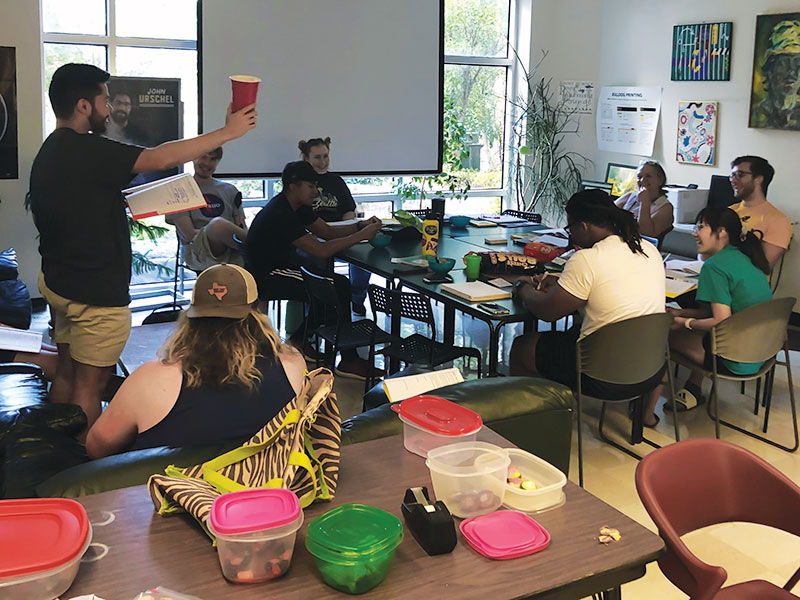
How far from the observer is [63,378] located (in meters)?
3.40

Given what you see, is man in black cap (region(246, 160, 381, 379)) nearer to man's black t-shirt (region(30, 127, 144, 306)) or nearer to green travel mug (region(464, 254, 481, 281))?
green travel mug (region(464, 254, 481, 281))

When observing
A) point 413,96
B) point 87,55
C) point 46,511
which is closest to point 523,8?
point 413,96

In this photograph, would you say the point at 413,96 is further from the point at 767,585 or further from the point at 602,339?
the point at 767,585

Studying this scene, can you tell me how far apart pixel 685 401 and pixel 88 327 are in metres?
3.05

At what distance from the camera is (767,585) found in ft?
6.57

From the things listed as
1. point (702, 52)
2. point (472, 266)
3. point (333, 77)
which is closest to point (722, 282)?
point (472, 266)

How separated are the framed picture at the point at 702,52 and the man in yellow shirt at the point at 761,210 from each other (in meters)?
1.66

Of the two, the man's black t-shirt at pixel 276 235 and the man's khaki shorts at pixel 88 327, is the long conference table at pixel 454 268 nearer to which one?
the man's black t-shirt at pixel 276 235

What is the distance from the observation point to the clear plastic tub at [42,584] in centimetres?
129

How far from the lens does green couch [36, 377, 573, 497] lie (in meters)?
1.87

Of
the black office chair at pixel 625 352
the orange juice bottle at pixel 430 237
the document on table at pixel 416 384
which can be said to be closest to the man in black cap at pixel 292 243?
the orange juice bottle at pixel 430 237

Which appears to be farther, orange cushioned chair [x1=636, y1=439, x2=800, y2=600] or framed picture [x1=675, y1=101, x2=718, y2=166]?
framed picture [x1=675, y1=101, x2=718, y2=166]

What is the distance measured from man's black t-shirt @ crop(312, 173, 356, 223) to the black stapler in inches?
181

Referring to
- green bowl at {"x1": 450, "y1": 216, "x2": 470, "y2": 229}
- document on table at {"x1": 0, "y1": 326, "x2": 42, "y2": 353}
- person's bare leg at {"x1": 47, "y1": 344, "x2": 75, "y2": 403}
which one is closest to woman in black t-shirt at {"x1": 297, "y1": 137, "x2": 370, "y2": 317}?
green bowl at {"x1": 450, "y1": 216, "x2": 470, "y2": 229}
